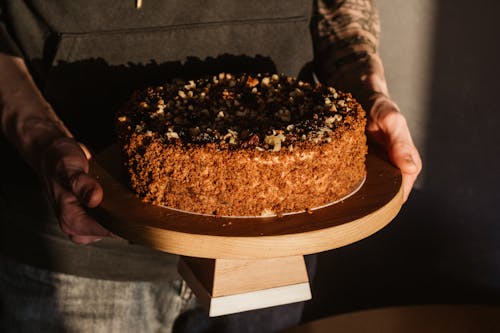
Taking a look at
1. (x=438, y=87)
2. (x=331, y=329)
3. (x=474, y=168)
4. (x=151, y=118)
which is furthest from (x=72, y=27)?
(x=474, y=168)

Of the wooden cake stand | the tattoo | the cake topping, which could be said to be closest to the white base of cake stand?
the wooden cake stand

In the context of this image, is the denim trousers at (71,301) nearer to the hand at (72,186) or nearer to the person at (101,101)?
→ the person at (101,101)

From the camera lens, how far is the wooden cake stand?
0.94m

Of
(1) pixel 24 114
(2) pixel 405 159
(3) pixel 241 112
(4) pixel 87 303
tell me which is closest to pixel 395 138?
(2) pixel 405 159

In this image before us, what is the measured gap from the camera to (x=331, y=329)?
4.16ft

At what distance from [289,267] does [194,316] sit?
582 millimetres

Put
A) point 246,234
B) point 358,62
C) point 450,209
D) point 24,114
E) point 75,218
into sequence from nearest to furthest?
point 246,234 → point 75,218 → point 24,114 → point 358,62 → point 450,209

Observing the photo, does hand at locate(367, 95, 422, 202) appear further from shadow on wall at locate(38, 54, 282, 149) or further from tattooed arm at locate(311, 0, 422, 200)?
shadow on wall at locate(38, 54, 282, 149)

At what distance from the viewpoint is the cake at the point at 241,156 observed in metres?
1.03

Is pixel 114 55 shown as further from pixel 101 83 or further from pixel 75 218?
pixel 75 218

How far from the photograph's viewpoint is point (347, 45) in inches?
59.9

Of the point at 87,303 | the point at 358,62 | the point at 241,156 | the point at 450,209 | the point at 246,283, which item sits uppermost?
the point at 241,156

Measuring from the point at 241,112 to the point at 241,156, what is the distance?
18 centimetres

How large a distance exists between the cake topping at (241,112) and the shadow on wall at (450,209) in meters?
0.84
